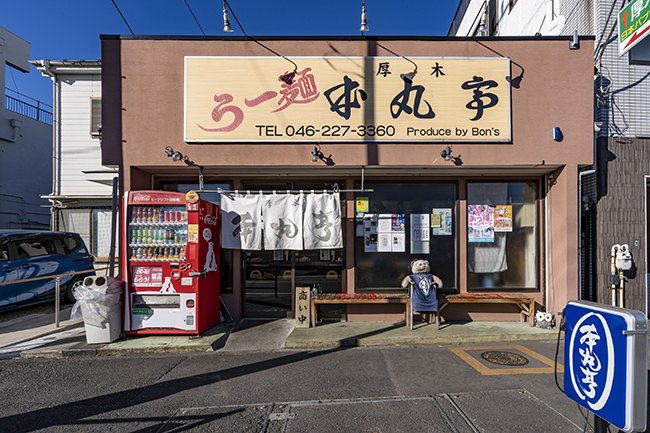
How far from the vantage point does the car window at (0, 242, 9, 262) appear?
783 centimetres

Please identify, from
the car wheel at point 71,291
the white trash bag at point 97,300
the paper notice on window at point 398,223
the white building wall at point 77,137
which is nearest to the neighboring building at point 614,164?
the paper notice on window at point 398,223

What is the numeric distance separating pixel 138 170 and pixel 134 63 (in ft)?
6.56

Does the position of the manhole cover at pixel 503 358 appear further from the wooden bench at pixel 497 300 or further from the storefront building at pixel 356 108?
the storefront building at pixel 356 108

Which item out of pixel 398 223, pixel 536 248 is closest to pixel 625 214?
pixel 536 248

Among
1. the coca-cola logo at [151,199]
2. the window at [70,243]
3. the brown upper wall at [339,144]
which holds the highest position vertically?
the brown upper wall at [339,144]

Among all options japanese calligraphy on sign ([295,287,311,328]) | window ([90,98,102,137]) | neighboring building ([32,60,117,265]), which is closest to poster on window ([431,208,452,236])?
Answer: japanese calligraphy on sign ([295,287,311,328])

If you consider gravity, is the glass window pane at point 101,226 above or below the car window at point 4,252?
above

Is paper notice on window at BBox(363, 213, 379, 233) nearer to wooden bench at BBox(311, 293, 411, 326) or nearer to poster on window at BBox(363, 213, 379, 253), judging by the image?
poster on window at BBox(363, 213, 379, 253)

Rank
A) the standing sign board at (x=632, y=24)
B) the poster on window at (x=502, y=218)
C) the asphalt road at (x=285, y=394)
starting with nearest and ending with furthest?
the asphalt road at (x=285, y=394)
the standing sign board at (x=632, y=24)
the poster on window at (x=502, y=218)

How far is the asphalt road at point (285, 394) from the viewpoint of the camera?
11.4 feet

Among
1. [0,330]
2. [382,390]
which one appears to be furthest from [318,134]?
[0,330]

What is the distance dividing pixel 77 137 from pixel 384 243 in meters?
11.6

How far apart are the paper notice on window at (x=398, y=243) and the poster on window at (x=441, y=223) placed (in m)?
0.65

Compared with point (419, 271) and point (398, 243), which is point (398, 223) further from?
point (419, 271)
